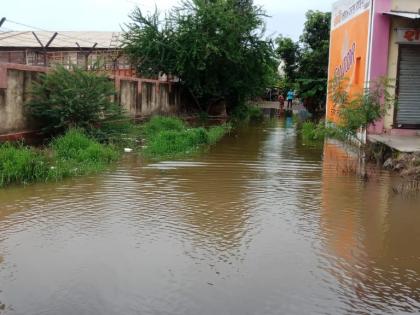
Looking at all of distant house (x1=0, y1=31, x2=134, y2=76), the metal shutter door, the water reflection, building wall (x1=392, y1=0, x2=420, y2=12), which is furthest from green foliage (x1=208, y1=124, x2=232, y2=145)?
distant house (x1=0, y1=31, x2=134, y2=76)

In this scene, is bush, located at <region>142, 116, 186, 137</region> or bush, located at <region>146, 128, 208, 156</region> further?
bush, located at <region>142, 116, 186, 137</region>

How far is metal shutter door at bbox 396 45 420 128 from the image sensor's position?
1386cm

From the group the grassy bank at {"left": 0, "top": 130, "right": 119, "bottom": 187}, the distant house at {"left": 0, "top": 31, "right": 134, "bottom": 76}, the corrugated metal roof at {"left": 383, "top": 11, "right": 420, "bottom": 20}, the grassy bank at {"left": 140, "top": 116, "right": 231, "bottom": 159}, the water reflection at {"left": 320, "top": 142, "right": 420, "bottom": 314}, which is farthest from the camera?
the distant house at {"left": 0, "top": 31, "right": 134, "bottom": 76}

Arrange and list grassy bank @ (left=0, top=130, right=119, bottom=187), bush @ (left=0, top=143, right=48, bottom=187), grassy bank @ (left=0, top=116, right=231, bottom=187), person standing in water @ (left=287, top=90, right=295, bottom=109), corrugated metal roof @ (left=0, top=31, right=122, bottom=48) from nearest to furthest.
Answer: bush @ (left=0, top=143, right=48, bottom=187) < grassy bank @ (left=0, top=130, right=119, bottom=187) < grassy bank @ (left=0, top=116, right=231, bottom=187) < corrugated metal roof @ (left=0, top=31, right=122, bottom=48) < person standing in water @ (left=287, top=90, right=295, bottom=109)

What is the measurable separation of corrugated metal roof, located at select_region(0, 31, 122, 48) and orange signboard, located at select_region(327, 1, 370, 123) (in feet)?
46.5

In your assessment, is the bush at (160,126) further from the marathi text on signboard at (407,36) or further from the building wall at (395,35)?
the marathi text on signboard at (407,36)

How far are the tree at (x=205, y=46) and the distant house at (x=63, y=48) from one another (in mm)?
1938

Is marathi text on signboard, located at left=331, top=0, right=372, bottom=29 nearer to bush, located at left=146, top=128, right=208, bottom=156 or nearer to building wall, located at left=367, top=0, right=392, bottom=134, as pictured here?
building wall, located at left=367, top=0, right=392, bottom=134

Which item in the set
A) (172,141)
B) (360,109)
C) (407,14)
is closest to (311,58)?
(407,14)

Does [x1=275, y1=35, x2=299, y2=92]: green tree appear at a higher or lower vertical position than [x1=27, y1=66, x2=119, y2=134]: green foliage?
higher

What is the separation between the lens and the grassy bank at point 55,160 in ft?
28.7

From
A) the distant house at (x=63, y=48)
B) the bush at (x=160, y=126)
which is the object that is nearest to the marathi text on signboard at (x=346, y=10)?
the bush at (x=160, y=126)

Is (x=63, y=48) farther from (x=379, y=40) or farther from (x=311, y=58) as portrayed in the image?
(x=379, y=40)

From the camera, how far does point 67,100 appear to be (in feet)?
40.5
